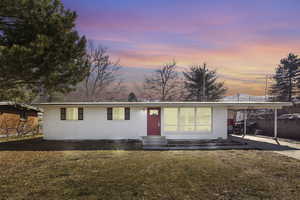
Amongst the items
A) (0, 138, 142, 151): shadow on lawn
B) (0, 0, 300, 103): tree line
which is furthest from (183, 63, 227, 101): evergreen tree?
(0, 0, 300, 103): tree line

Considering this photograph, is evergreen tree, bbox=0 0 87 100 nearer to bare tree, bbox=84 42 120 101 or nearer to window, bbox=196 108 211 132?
window, bbox=196 108 211 132

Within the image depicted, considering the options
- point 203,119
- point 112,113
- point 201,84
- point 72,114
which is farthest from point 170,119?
point 201,84

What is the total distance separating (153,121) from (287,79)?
2979 cm

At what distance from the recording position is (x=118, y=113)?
1277cm

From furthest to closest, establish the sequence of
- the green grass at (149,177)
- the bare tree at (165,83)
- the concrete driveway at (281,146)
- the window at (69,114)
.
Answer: the bare tree at (165,83)
the window at (69,114)
the concrete driveway at (281,146)
the green grass at (149,177)

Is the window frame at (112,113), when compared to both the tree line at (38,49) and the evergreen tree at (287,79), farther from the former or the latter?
the evergreen tree at (287,79)

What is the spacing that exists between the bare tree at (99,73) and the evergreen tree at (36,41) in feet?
63.0

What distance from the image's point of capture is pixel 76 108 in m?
12.8

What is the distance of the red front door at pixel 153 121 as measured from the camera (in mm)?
12680

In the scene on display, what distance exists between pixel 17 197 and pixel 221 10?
1161 centimetres

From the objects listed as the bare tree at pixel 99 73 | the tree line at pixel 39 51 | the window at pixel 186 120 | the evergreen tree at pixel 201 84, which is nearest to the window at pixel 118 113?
the window at pixel 186 120

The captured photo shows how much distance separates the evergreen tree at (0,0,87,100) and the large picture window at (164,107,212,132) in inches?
273

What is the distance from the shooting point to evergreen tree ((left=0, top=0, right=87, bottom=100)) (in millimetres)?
6453

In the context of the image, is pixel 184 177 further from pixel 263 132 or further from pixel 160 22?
pixel 263 132
